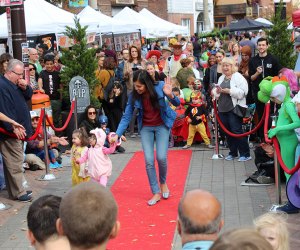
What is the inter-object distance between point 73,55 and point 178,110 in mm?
2471

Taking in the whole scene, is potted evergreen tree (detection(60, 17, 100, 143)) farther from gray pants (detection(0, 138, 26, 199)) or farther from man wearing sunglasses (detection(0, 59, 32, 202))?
gray pants (detection(0, 138, 26, 199))

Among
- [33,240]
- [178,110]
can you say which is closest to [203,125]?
[178,110]

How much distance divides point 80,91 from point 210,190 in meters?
4.83

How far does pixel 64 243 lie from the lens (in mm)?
3635

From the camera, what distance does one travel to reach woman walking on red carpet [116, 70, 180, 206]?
872 cm

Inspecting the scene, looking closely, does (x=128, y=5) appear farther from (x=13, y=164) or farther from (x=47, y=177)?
(x=13, y=164)

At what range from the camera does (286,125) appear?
318 inches

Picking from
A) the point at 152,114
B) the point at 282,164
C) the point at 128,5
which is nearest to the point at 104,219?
the point at 282,164

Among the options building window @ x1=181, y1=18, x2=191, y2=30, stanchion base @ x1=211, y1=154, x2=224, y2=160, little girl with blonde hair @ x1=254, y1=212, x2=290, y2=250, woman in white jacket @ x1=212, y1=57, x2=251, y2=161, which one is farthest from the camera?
building window @ x1=181, y1=18, x2=191, y2=30

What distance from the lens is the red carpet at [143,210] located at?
24.1ft

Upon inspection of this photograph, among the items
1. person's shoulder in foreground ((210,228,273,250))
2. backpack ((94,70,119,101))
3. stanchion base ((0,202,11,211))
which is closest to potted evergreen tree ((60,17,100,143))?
backpack ((94,70,119,101))

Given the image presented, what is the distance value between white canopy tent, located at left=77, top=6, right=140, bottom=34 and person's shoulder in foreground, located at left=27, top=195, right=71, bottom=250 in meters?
17.9

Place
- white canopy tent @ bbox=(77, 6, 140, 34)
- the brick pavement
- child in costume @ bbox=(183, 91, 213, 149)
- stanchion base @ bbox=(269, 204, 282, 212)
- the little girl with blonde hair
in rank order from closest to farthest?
the little girl with blonde hair
the brick pavement
stanchion base @ bbox=(269, 204, 282, 212)
child in costume @ bbox=(183, 91, 213, 149)
white canopy tent @ bbox=(77, 6, 140, 34)

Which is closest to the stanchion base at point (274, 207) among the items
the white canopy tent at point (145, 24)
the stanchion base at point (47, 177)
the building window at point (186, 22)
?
the stanchion base at point (47, 177)
